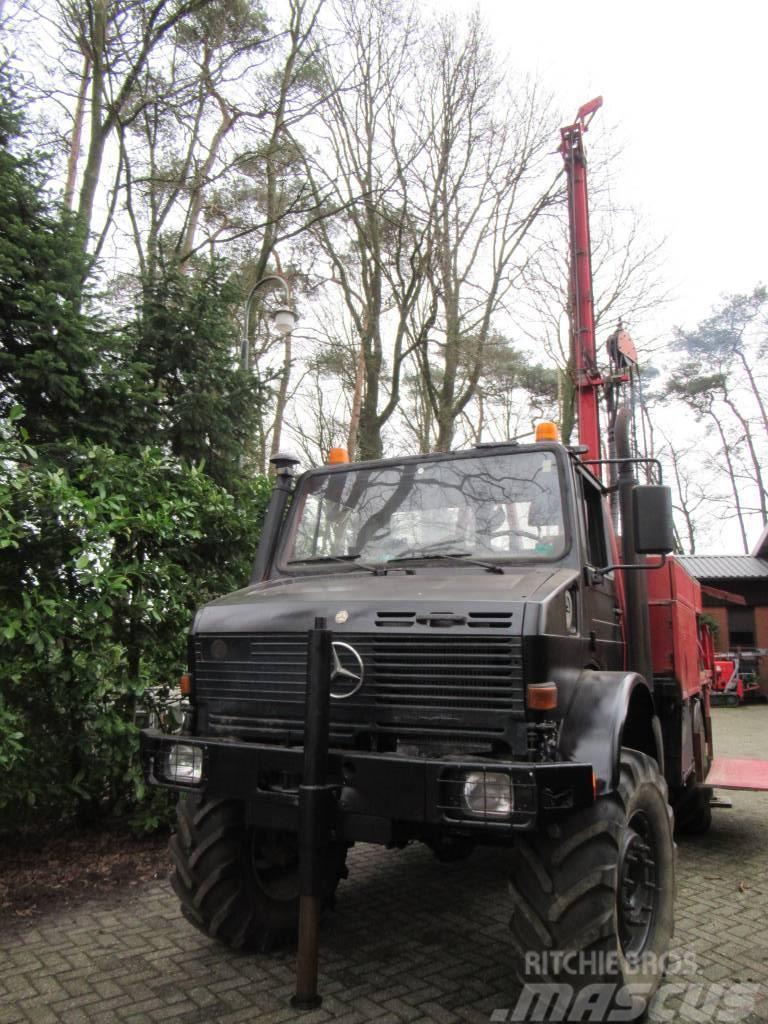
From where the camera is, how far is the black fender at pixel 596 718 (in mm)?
2830

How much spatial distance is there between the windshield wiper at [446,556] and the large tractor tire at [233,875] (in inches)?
54.1

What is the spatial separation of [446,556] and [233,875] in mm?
1775

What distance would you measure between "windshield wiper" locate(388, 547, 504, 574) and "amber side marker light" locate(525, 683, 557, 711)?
2.32 ft

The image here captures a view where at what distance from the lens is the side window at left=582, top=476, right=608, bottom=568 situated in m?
3.92

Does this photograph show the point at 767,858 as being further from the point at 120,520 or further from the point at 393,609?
the point at 120,520

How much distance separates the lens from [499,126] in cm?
1692

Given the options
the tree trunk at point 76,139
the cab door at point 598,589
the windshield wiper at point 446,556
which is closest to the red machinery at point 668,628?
the cab door at point 598,589

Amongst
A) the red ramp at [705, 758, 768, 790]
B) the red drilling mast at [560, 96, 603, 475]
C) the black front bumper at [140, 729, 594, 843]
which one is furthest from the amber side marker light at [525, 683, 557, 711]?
the red drilling mast at [560, 96, 603, 475]

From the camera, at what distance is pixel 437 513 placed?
393 centimetres

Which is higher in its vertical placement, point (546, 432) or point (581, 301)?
point (581, 301)

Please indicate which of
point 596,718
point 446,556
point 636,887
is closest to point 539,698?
point 596,718

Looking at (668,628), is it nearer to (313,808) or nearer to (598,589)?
(598,589)

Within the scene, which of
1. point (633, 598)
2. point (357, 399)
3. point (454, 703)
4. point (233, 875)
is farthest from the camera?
point (357, 399)

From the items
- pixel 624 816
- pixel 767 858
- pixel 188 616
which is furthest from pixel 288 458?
pixel 767 858
